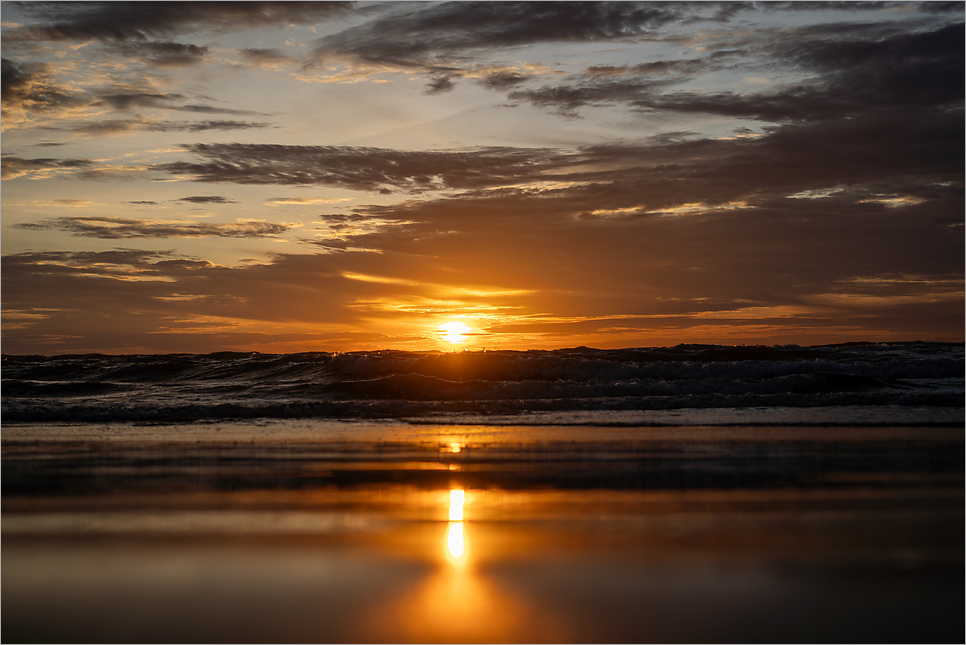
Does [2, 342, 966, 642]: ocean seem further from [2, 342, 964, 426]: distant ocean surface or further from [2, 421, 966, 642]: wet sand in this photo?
[2, 342, 964, 426]: distant ocean surface

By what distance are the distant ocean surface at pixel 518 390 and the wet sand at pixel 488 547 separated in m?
4.84

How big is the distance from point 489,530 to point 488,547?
1.43 feet

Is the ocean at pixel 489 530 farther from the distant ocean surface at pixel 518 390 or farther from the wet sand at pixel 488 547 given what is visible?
the distant ocean surface at pixel 518 390

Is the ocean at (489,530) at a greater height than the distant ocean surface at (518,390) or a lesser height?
greater

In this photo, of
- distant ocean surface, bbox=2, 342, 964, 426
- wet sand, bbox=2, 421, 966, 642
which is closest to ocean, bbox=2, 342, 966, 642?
wet sand, bbox=2, 421, 966, 642

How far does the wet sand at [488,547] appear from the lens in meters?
3.12

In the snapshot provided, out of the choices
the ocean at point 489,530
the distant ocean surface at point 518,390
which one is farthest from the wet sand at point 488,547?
the distant ocean surface at point 518,390

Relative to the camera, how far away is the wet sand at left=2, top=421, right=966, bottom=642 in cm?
312

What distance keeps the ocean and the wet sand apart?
2 centimetres

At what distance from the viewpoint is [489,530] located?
184 inches

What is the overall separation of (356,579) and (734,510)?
288cm

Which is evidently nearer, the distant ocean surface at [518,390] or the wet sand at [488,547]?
the wet sand at [488,547]

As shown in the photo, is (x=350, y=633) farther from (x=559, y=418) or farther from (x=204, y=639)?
(x=559, y=418)

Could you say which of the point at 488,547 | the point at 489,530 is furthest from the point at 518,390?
the point at 488,547
